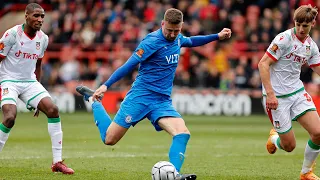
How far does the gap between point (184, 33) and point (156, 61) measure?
1813 cm

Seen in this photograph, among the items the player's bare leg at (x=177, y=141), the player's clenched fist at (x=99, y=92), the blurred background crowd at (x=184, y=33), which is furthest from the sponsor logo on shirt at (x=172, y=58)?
the blurred background crowd at (x=184, y=33)

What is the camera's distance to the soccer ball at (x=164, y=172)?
A: 8820mm

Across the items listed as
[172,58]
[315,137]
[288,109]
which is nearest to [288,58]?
[288,109]

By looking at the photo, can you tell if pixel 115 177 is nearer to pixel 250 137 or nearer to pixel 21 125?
pixel 250 137

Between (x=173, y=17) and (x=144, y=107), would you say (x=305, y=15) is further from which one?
(x=144, y=107)

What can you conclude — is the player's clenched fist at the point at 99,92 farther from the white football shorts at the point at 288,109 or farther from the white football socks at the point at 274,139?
the white football socks at the point at 274,139

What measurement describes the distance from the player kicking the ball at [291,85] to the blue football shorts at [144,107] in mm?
1367

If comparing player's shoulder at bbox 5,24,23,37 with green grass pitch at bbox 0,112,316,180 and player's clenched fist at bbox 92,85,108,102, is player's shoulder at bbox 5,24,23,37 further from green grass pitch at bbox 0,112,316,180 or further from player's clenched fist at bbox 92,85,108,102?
player's clenched fist at bbox 92,85,108,102

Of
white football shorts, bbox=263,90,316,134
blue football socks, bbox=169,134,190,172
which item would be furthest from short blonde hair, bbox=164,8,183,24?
white football shorts, bbox=263,90,316,134

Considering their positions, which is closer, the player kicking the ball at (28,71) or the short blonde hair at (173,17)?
the short blonde hair at (173,17)

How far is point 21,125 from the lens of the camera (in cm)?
2169

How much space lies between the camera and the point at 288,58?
398 inches

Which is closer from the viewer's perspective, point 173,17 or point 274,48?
point 173,17

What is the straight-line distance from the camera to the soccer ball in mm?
8820
